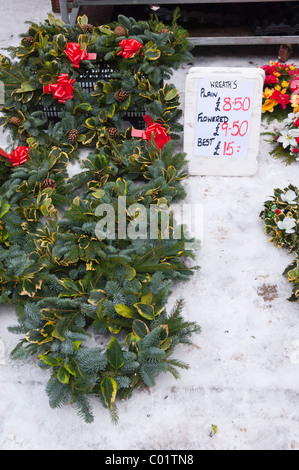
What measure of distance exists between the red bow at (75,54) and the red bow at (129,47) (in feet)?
0.72

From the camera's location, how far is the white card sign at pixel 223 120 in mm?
3080

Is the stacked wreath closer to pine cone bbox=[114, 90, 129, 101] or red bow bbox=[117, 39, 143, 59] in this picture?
pine cone bbox=[114, 90, 129, 101]

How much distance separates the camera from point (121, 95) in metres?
3.29

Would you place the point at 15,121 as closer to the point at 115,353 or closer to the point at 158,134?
the point at 158,134

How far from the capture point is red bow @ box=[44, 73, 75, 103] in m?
3.31

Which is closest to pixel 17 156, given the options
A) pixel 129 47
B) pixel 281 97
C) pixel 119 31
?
pixel 129 47

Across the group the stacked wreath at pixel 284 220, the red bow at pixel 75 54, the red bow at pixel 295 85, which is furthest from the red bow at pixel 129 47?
the stacked wreath at pixel 284 220

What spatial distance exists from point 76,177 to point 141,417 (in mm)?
1560

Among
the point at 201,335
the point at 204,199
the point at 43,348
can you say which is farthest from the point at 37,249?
the point at 204,199

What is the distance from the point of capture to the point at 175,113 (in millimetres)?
3383

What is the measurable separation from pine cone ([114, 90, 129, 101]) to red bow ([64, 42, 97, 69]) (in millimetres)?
338

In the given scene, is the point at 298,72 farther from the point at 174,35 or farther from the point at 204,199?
the point at 204,199

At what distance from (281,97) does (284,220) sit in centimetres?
132

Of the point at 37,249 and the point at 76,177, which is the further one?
the point at 76,177
